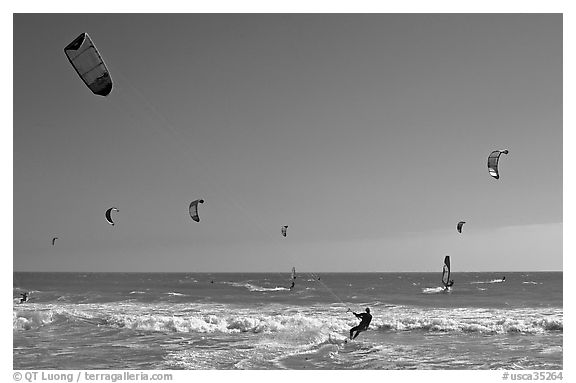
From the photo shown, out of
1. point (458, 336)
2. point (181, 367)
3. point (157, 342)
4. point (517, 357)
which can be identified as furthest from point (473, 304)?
point (181, 367)

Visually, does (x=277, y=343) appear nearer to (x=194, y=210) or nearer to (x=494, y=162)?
(x=194, y=210)

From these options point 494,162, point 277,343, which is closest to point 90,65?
point 494,162

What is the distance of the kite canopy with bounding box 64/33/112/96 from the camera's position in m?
5.34

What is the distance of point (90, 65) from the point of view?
18.5 feet

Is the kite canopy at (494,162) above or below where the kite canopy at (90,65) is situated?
below

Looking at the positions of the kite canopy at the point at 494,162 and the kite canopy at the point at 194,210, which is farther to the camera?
the kite canopy at the point at 194,210

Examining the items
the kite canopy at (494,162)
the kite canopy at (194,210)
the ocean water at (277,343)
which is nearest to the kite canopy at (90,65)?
the kite canopy at (194,210)

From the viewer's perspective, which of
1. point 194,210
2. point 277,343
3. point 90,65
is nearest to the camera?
point 90,65

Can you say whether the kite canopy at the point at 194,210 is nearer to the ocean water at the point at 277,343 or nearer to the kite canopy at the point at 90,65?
the ocean water at the point at 277,343

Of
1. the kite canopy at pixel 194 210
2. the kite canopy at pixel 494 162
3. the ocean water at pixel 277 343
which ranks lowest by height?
the ocean water at pixel 277 343

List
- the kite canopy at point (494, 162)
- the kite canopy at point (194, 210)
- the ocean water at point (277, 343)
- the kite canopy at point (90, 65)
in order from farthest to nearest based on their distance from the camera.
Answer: the kite canopy at point (194, 210) → the kite canopy at point (494, 162) → the ocean water at point (277, 343) → the kite canopy at point (90, 65)

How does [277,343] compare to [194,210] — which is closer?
[194,210]

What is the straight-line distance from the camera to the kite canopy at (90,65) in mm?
5340
